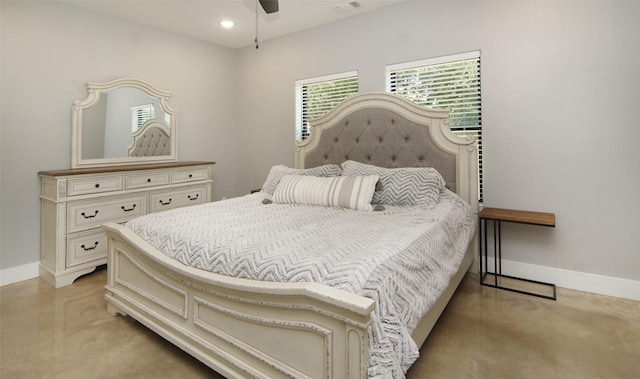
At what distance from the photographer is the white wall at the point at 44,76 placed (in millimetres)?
2850

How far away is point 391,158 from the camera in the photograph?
10.6 feet

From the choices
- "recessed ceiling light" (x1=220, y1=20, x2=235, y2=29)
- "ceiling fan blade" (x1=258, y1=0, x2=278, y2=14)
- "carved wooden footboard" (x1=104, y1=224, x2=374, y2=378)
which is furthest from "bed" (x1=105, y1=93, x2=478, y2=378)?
"recessed ceiling light" (x1=220, y1=20, x2=235, y2=29)

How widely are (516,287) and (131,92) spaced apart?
4156 millimetres

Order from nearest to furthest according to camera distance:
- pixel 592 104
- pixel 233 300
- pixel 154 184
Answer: pixel 233 300 < pixel 592 104 < pixel 154 184

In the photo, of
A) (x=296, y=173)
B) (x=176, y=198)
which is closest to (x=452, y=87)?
(x=296, y=173)

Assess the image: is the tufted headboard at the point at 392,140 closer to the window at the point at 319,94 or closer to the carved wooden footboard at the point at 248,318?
the window at the point at 319,94

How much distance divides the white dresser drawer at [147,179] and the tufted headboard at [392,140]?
151cm

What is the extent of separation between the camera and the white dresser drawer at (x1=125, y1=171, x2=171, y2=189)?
329 centimetres

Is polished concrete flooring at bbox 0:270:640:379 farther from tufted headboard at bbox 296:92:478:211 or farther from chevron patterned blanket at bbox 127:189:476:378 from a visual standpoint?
tufted headboard at bbox 296:92:478:211

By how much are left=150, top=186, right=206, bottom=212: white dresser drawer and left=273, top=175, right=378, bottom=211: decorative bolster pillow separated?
1.46 m

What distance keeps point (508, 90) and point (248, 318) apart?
8.91 ft

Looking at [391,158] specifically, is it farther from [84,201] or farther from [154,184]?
[84,201]

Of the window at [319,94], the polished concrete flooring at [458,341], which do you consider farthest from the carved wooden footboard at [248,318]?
the window at [319,94]

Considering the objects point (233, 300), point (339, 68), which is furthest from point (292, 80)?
point (233, 300)
